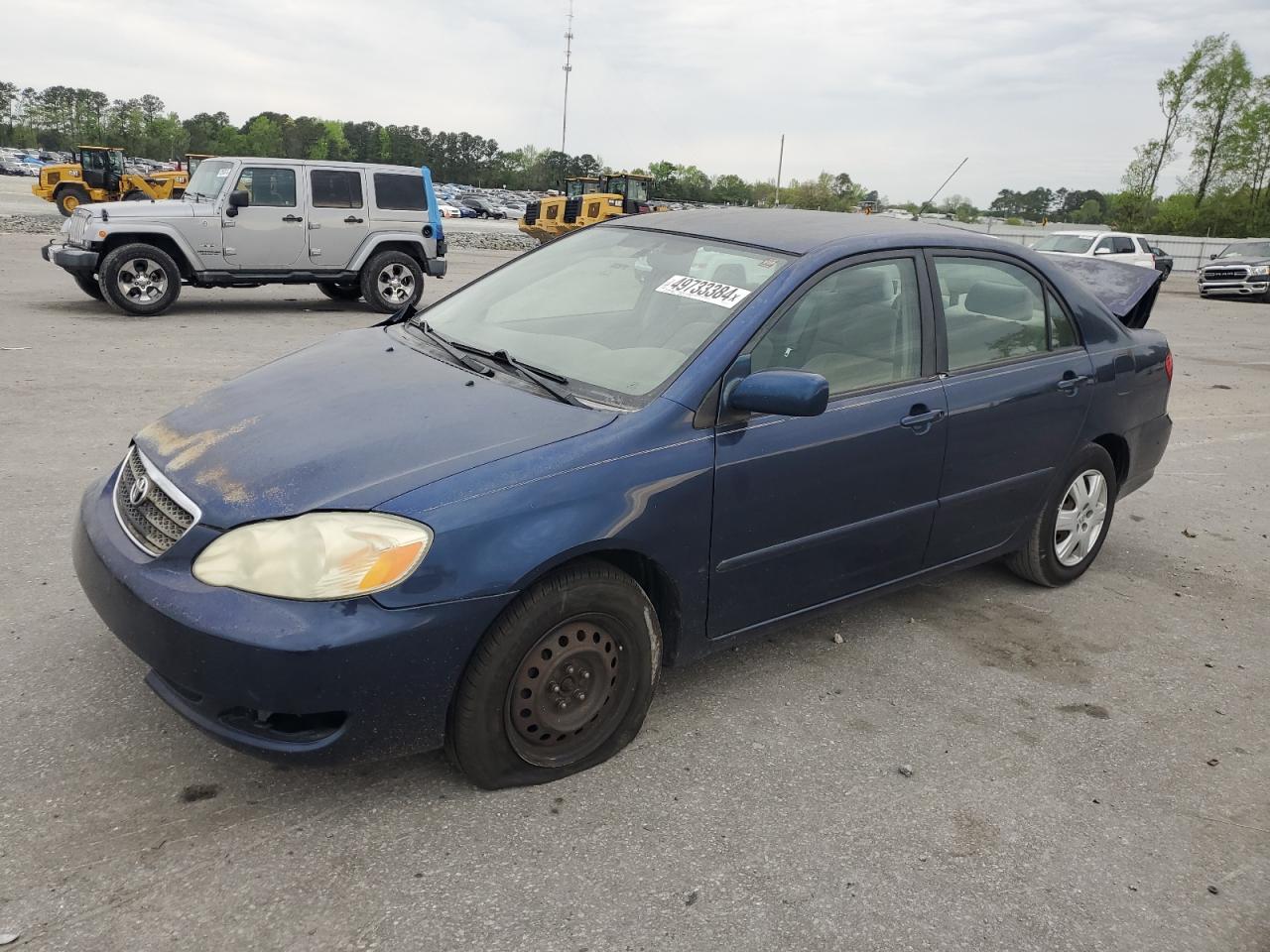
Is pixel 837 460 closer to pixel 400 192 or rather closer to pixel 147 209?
pixel 147 209

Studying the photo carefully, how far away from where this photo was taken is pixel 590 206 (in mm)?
27953

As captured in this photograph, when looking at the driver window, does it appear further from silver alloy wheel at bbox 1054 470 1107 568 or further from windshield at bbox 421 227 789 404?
silver alloy wheel at bbox 1054 470 1107 568

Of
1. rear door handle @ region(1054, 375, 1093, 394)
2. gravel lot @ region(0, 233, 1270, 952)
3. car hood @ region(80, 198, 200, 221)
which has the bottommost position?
gravel lot @ region(0, 233, 1270, 952)

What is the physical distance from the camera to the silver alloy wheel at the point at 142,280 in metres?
11.3

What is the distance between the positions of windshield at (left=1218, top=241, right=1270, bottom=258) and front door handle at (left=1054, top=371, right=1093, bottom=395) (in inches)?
1067

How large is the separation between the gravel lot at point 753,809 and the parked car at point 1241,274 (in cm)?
2566

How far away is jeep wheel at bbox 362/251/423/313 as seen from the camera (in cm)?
1295

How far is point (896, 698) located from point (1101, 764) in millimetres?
671

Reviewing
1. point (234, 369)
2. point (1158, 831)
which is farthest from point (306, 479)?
point (234, 369)

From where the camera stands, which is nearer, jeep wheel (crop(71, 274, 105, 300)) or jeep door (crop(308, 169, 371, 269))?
jeep wheel (crop(71, 274, 105, 300))

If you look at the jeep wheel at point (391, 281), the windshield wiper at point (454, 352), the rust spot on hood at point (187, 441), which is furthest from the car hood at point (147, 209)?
the rust spot on hood at point (187, 441)

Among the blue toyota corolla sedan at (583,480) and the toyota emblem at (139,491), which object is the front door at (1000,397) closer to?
the blue toyota corolla sedan at (583,480)

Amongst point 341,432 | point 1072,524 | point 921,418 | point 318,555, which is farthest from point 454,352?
point 1072,524

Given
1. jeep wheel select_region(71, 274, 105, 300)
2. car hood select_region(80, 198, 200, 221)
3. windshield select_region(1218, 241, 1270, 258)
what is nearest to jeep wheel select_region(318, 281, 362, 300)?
car hood select_region(80, 198, 200, 221)
